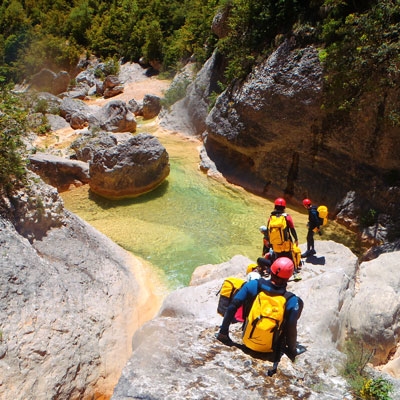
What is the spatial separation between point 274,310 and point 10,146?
5.65 metres

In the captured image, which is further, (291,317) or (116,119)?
→ (116,119)

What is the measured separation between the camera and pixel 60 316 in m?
6.04

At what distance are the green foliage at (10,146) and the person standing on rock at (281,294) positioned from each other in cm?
485

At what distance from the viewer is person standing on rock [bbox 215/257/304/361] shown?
4.24m

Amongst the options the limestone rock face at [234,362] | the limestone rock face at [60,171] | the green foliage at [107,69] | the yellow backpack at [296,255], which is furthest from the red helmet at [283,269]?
the green foliage at [107,69]

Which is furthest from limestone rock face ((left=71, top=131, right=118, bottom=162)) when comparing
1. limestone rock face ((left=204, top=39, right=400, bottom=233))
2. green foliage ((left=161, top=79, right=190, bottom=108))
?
green foliage ((left=161, top=79, right=190, bottom=108))

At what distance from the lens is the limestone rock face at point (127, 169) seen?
13125mm

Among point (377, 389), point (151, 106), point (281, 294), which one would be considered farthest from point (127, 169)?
point (377, 389)

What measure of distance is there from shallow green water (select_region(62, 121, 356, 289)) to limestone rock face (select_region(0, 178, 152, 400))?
1967mm

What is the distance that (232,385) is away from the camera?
430 centimetres

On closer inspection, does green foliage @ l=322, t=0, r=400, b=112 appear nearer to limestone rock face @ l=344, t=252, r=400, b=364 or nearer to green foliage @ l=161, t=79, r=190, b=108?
limestone rock face @ l=344, t=252, r=400, b=364

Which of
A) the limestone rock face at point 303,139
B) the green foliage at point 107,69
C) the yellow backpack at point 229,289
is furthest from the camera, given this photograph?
the green foliage at point 107,69

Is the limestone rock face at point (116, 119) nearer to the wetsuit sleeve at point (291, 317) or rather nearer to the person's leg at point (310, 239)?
the person's leg at point (310, 239)

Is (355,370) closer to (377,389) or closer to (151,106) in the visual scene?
(377,389)
